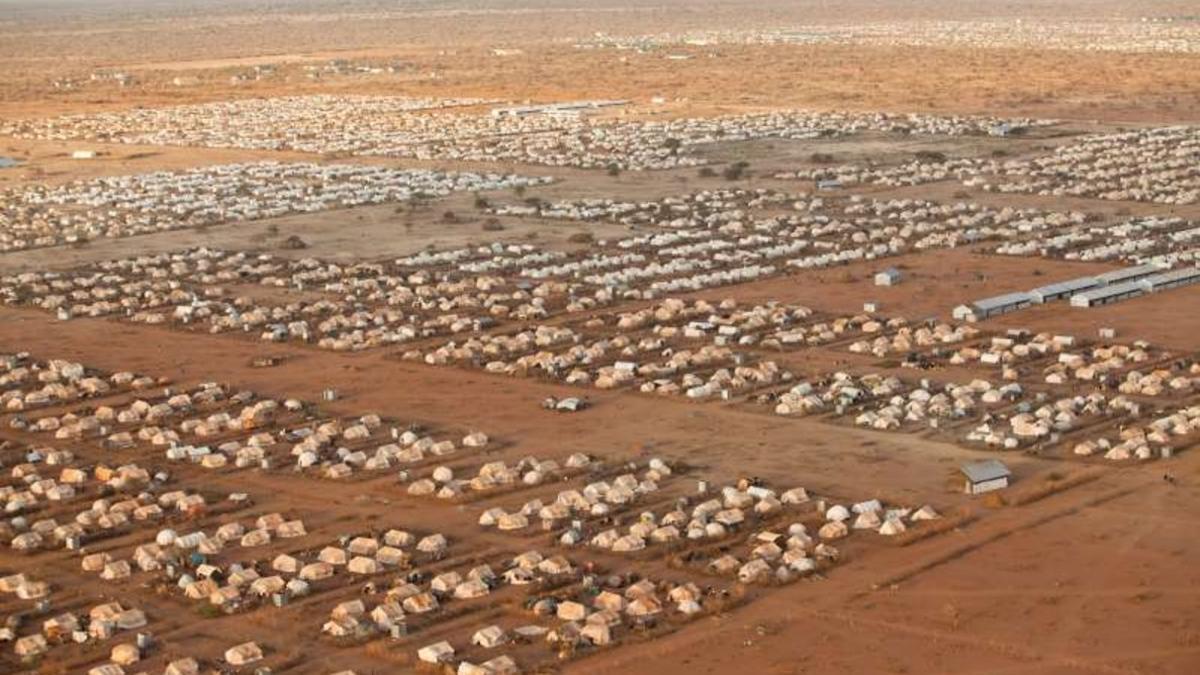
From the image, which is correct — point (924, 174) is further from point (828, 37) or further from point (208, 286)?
point (828, 37)

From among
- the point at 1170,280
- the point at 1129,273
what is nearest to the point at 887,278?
the point at 1129,273

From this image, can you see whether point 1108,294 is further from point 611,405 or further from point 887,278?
point 611,405

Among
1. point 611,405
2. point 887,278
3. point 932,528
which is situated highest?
point 932,528

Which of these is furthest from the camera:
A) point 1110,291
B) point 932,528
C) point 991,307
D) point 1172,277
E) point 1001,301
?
point 1172,277

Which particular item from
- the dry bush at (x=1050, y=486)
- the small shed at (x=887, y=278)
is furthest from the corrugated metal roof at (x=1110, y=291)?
the dry bush at (x=1050, y=486)

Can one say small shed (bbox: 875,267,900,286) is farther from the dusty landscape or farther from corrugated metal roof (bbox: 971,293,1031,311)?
corrugated metal roof (bbox: 971,293,1031,311)

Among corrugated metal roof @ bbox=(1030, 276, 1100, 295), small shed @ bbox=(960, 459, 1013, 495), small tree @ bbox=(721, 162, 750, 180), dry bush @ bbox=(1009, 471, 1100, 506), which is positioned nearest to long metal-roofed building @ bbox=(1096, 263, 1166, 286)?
corrugated metal roof @ bbox=(1030, 276, 1100, 295)

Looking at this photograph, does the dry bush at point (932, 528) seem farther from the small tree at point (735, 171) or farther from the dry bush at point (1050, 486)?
the small tree at point (735, 171)
